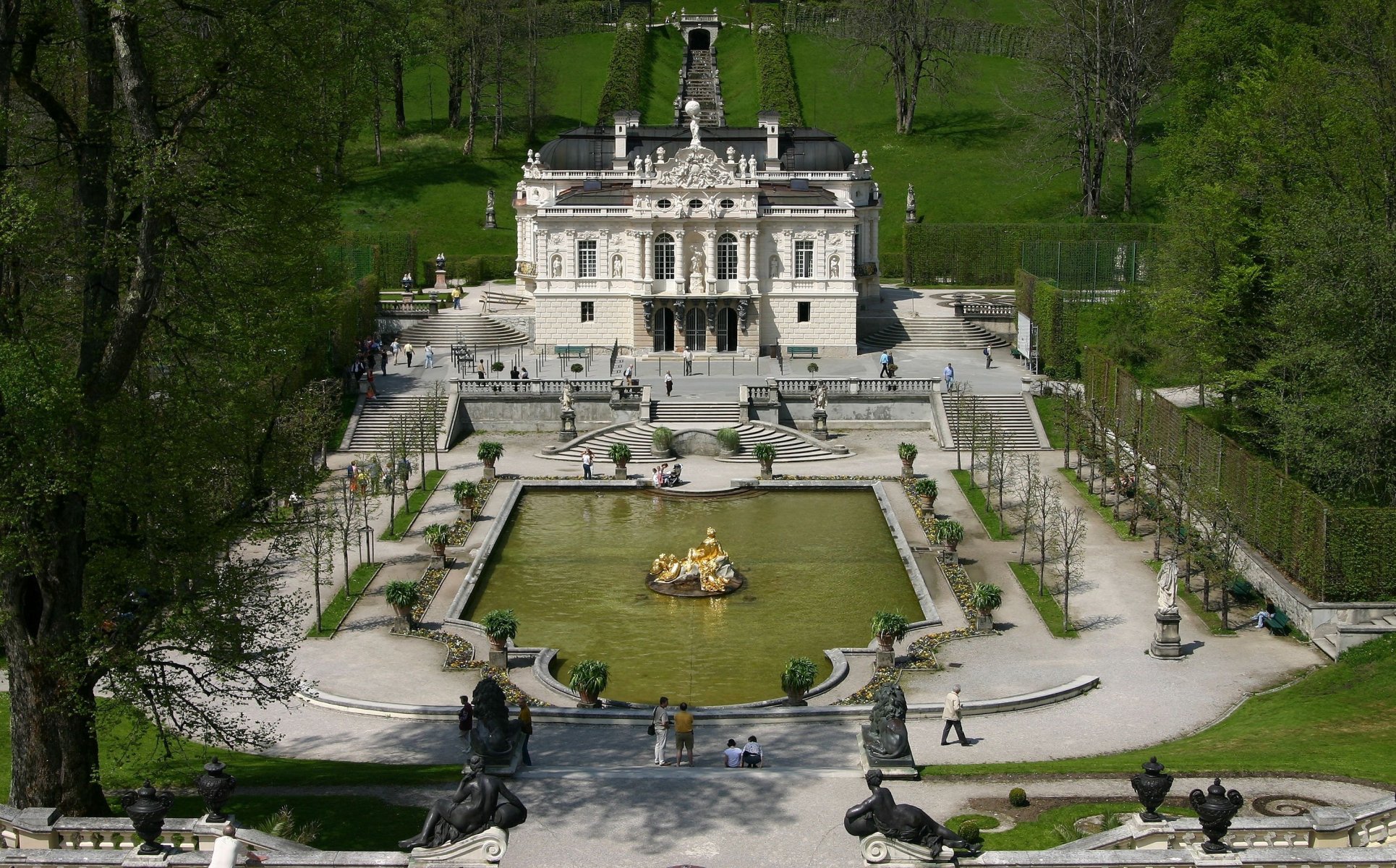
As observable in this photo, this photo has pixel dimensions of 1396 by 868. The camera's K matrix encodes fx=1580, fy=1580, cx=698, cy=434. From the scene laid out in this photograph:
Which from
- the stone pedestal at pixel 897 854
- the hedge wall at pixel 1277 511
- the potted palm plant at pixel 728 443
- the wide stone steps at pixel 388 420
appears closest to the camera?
the stone pedestal at pixel 897 854

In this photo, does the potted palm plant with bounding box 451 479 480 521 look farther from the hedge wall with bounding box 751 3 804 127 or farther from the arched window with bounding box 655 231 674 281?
the hedge wall with bounding box 751 3 804 127

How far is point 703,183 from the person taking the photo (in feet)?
255

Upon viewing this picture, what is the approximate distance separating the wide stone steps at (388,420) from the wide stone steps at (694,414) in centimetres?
945

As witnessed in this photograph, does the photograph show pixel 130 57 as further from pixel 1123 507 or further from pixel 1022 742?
pixel 1123 507

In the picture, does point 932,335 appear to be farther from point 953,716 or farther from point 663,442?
point 953,716

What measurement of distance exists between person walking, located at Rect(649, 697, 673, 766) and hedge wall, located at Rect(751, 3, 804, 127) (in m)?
76.9

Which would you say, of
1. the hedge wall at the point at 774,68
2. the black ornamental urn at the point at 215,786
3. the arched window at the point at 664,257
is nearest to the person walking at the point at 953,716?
the black ornamental urn at the point at 215,786

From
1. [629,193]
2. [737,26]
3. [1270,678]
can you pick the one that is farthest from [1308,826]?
[737,26]

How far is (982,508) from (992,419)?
25.0 ft

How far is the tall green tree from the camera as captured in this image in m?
25.1

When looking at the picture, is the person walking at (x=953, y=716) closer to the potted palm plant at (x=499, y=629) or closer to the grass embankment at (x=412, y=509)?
the potted palm plant at (x=499, y=629)

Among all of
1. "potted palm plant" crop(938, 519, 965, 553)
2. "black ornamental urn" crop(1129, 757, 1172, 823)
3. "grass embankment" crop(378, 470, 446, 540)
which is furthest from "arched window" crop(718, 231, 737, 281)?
"black ornamental urn" crop(1129, 757, 1172, 823)

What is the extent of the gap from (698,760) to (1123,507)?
28512 mm

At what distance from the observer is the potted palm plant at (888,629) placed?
40.8m
